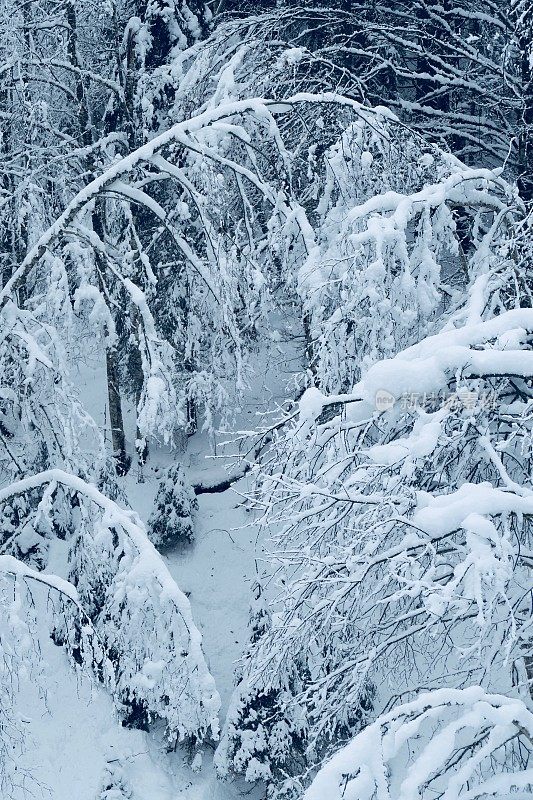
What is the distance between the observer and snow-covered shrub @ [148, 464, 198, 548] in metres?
11.8

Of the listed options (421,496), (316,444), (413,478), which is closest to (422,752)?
(421,496)

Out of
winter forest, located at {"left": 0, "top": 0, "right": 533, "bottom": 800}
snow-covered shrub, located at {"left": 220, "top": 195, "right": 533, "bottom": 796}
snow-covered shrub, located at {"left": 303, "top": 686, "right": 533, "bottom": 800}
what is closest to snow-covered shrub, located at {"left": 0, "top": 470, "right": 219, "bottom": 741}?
winter forest, located at {"left": 0, "top": 0, "right": 533, "bottom": 800}

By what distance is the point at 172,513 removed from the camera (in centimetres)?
1182

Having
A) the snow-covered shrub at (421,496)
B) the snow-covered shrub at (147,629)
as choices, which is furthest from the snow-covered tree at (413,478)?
the snow-covered shrub at (147,629)

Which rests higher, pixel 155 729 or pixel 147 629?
pixel 147 629

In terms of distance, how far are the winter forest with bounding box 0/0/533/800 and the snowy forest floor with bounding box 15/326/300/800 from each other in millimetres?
38

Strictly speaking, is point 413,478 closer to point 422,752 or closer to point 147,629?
point 422,752

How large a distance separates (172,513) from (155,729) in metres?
3.05

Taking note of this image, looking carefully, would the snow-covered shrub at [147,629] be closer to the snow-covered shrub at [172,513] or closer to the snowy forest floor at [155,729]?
the snowy forest floor at [155,729]

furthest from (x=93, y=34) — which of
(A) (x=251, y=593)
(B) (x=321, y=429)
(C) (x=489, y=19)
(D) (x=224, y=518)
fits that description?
(B) (x=321, y=429)

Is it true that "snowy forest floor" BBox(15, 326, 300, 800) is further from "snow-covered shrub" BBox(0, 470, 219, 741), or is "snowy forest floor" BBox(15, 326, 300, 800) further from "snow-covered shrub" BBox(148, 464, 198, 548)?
"snow-covered shrub" BBox(0, 470, 219, 741)

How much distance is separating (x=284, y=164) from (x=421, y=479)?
7.84ft

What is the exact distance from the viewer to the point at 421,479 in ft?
15.3

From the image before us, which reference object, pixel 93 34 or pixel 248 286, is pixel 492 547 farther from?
pixel 93 34
